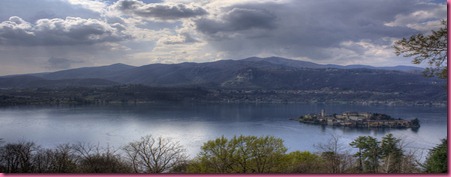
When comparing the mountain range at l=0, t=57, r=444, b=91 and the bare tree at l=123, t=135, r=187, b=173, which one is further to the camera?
the mountain range at l=0, t=57, r=444, b=91

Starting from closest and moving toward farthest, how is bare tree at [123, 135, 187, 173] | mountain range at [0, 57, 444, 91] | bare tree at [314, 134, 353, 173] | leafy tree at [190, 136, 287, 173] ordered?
1. bare tree at [123, 135, 187, 173]
2. bare tree at [314, 134, 353, 173]
3. leafy tree at [190, 136, 287, 173]
4. mountain range at [0, 57, 444, 91]

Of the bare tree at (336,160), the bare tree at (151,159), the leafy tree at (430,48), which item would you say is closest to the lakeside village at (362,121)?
the bare tree at (336,160)

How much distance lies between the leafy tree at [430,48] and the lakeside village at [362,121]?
1686 centimetres

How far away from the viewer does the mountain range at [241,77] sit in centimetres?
3447

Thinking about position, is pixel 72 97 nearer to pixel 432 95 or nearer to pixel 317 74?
pixel 432 95

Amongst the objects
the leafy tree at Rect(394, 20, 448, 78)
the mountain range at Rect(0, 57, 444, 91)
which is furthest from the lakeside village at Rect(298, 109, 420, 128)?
the leafy tree at Rect(394, 20, 448, 78)

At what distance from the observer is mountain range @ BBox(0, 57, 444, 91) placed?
34.5 m

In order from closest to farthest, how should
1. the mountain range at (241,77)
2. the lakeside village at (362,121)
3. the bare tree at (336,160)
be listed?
the bare tree at (336,160), the lakeside village at (362,121), the mountain range at (241,77)

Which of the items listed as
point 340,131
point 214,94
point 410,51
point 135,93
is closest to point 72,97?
point 135,93

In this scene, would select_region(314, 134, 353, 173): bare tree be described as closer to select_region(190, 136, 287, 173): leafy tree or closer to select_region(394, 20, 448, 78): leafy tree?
select_region(190, 136, 287, 173): leafy tree

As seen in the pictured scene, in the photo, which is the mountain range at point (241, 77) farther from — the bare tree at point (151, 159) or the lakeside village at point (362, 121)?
the bare tree at point (151, 159)

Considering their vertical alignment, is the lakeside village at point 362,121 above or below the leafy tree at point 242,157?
below

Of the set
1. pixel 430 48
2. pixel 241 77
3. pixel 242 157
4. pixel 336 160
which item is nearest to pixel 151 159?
Result: pixel 242 157

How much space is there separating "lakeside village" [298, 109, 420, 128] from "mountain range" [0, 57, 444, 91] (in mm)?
2670
